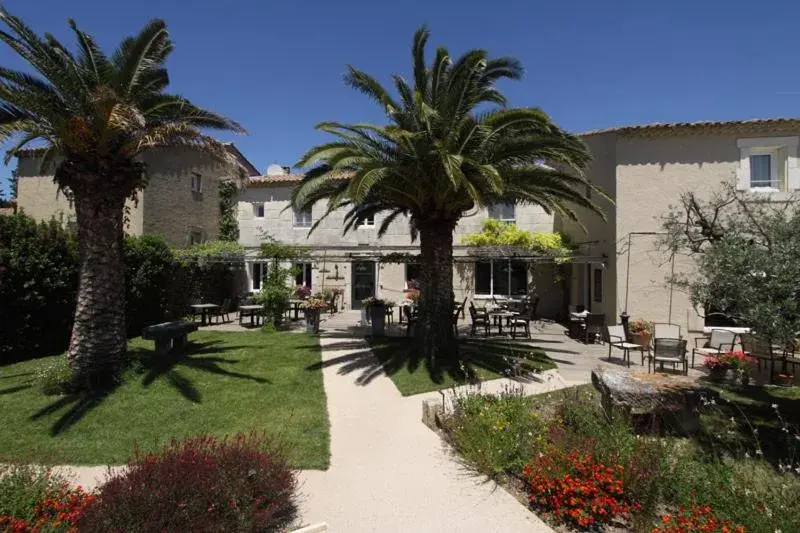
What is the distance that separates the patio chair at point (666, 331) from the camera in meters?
12.3

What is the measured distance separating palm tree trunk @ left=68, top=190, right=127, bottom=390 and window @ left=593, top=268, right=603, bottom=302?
14733mm

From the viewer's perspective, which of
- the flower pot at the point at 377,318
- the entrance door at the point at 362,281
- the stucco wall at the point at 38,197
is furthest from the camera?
the entrance door at the point at 362,281

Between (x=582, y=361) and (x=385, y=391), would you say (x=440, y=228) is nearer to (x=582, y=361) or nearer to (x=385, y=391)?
(x=385, y=391)

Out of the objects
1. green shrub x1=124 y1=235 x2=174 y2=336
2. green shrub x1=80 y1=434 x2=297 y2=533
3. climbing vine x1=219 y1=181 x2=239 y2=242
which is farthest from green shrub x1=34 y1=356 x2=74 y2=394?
climbing vine x1=219 y1=181 x2=239 y2=242

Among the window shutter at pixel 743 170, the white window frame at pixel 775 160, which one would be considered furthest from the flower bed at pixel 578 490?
the window shutter at pixel 743 170

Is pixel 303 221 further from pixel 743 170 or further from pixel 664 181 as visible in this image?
pixel 743 170

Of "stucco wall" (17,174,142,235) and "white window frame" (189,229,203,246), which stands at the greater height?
"stucco wall" (17,174,142,235)

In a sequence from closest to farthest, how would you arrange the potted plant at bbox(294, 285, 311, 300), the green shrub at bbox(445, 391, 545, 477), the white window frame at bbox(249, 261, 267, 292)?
the green shrub at bbox(445, 391, 545, 477), the potted plant at bbox(294, 285, 311, 300), the white window frame at bbox(249, 261, 267, 292)

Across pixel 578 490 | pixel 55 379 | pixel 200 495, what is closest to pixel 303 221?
pixel 55 379

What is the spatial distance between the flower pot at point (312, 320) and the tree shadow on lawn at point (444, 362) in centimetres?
209

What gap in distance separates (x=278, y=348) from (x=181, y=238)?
12903 mm

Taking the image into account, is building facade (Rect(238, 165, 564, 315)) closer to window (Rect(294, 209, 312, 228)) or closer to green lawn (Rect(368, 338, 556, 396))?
window (Rect(294, 209, 312, 228))

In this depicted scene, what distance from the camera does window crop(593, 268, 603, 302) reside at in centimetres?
1569

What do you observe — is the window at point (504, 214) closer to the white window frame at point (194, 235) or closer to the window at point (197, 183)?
the white window frame at point (194, 235)
